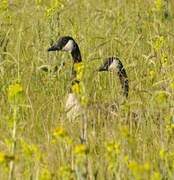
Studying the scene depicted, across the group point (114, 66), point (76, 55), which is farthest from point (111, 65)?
point (76, 55)

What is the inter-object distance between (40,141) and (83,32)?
2931 mm

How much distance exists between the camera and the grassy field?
313cm

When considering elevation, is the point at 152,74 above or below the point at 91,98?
above

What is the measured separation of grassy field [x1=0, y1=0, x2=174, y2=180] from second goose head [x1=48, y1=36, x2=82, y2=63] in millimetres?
107

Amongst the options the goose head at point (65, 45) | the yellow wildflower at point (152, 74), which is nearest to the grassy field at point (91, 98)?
the yellow wildflower at point (152, 74)

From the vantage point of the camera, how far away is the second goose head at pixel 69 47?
5.69 m

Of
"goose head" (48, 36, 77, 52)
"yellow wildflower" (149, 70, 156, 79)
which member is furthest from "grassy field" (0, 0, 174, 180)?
"goose head" (48, 36, 77, 52)

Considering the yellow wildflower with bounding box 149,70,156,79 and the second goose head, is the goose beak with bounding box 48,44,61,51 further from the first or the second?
the yellow wildflower with bounding box 149,70,156,79

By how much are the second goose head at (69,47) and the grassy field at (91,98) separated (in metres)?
0.11

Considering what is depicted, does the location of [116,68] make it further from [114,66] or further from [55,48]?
[55,48]

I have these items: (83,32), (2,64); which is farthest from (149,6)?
(2,64)

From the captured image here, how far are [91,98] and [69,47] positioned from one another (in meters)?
0.77

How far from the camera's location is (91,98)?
5.04 metres

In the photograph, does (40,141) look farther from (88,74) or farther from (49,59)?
(49,59)
